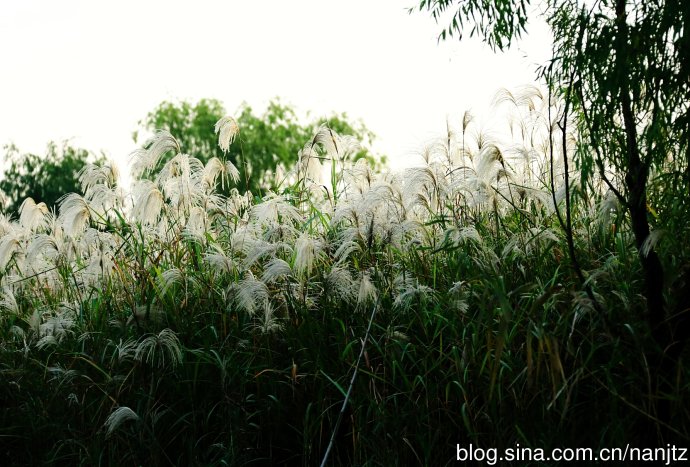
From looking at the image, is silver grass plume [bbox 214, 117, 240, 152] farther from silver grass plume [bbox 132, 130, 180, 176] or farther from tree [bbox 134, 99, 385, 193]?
tree [bbox 134, 99, 385, 193]

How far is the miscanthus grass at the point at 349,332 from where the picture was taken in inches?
139

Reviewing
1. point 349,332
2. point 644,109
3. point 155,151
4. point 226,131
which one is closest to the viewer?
point 644,109

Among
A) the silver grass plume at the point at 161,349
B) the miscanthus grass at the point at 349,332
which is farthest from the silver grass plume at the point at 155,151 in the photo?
the silver grass plume at the point at 161,349

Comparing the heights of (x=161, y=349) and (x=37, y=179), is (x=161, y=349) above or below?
below

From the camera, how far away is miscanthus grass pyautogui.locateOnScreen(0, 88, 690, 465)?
3520 mm

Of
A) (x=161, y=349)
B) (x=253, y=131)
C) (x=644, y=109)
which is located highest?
(x=253, y=131)

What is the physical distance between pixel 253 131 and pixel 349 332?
27.5 m

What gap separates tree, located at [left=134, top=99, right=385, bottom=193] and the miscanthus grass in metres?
23.6

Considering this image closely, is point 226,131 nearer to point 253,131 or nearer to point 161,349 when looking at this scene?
point 161,349

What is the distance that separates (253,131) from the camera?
31.1m

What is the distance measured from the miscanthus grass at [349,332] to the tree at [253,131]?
23.6m

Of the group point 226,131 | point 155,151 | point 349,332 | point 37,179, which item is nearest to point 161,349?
point 349,332

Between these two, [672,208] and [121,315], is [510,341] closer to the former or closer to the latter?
[672,208]

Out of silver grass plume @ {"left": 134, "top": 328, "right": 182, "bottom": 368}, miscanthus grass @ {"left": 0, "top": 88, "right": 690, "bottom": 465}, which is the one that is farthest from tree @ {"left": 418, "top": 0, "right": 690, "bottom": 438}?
silver grass plume @ {"left": 134, "top": 328, "right": 182, "bottom": 368}
